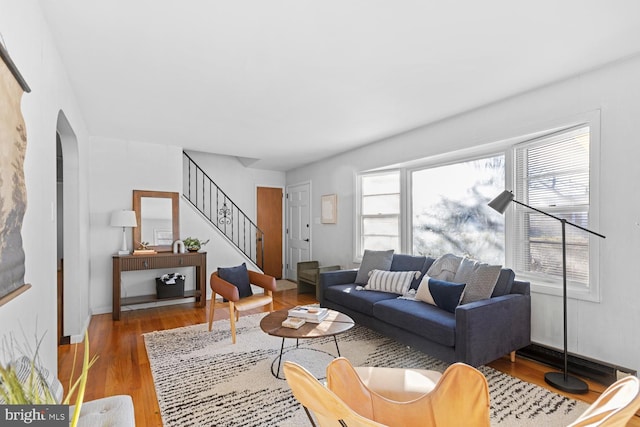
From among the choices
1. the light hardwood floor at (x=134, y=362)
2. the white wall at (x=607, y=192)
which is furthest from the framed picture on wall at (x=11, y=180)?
the white wall at (x=607, y=192)

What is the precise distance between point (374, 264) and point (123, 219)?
334 centimetres

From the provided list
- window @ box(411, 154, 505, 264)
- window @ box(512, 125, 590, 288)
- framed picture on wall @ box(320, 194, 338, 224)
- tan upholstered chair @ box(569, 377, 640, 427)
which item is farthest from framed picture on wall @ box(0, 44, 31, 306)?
framed picture on wall @ box(320, 194, 338, 224)

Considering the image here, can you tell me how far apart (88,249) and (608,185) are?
561cm

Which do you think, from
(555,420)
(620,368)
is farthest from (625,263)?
(555,420)

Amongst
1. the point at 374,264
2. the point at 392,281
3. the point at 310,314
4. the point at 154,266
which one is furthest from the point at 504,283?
the point at 154,266

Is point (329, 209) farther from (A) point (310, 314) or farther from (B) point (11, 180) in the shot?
(B) point (11, 180)

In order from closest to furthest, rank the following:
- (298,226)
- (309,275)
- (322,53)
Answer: (322,53) → (309,275) → (298,226)

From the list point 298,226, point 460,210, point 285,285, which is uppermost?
point 460,210

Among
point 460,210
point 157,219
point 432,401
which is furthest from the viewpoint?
point 157,219

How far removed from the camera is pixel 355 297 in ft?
11.9

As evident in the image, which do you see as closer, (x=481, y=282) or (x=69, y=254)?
(x=481, y=282)

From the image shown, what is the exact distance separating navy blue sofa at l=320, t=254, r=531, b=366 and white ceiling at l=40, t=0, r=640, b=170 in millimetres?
1795

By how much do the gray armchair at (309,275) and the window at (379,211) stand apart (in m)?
0.68

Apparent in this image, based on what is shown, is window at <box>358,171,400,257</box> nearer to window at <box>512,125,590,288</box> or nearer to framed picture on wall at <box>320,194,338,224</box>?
framed picture on wall at <box>320,194,338,224</box>
